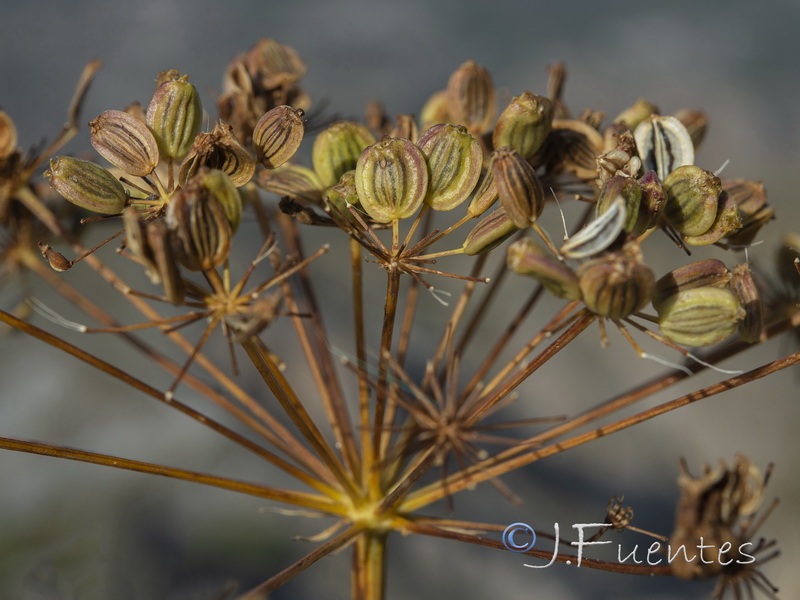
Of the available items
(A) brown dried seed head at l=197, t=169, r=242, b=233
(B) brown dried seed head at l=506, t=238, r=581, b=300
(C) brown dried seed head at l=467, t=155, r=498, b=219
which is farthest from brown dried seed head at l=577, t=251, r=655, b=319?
(A) brown dried seed head at l=197, t=169, r=242, b=233

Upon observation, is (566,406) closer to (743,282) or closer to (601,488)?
(601,488)

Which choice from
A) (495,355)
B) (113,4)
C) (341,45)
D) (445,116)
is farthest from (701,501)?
(113,4)

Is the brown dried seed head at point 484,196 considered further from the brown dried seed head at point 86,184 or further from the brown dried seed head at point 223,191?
the brown dried seed head at point 86,184

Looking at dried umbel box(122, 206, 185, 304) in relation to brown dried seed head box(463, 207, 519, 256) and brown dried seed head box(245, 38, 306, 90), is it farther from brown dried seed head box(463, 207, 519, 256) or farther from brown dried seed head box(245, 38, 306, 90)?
brown dried seed head box(245, 38, 306, 90)

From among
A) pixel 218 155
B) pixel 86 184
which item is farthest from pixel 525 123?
pixel 86 184

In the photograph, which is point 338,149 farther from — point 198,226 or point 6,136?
point 6,136

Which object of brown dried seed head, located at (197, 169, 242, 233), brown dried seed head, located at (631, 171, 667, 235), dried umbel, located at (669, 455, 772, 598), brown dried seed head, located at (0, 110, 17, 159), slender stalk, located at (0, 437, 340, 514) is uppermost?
brown dried seed head, located at (0, 110, 17, 159)
